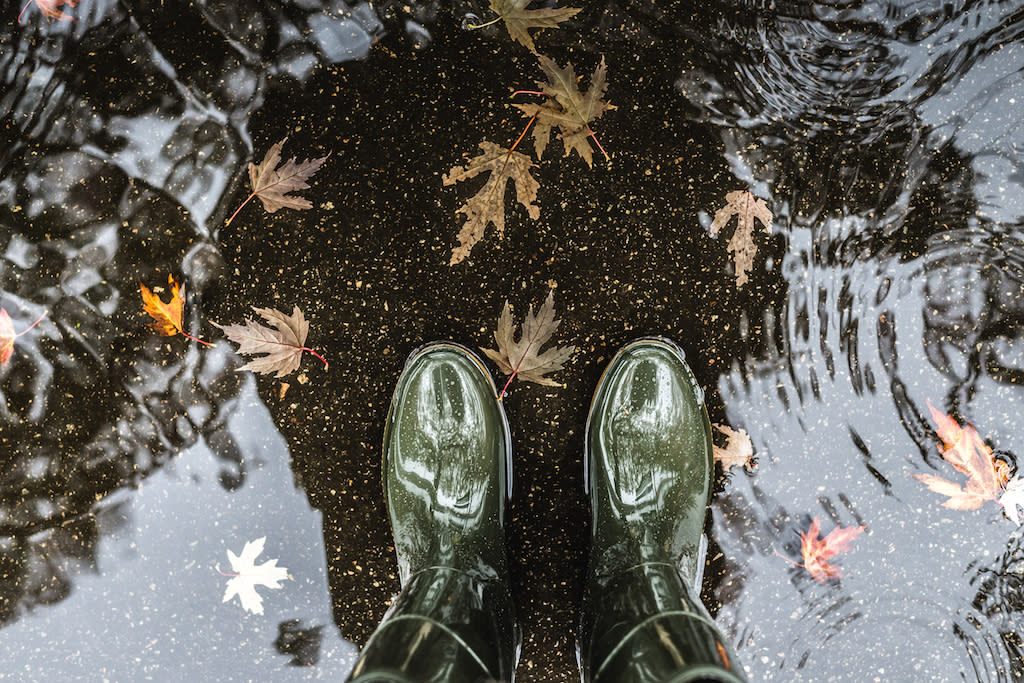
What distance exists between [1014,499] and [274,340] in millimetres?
1669

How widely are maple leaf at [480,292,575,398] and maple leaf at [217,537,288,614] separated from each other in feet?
2.17

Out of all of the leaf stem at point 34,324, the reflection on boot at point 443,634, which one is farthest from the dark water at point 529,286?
the reflection on boot at point 443,634

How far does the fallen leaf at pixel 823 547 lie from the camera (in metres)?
1.29

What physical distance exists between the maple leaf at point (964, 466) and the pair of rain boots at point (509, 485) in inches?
20.1

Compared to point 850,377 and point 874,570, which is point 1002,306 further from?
point 874,570

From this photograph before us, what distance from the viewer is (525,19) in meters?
1.25

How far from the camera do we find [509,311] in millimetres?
1268

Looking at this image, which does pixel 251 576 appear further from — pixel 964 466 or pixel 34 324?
pixel 964 466

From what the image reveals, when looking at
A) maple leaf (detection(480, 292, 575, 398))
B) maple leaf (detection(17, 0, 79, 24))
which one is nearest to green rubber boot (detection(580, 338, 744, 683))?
maple leaf (detection(480, 292, 575, 398))

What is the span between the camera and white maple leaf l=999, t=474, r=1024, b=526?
4.15ft

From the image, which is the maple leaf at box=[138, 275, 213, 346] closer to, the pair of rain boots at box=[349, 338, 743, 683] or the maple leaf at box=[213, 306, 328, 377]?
the maple leaf at box=[213, 306, 328, 377]

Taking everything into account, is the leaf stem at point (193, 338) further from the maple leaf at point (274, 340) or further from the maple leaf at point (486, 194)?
the maple leaf at point (486, 194)

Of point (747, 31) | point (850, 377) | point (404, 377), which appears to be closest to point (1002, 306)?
point (850, 377)

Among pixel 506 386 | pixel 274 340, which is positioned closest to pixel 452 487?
pixel 506 386
